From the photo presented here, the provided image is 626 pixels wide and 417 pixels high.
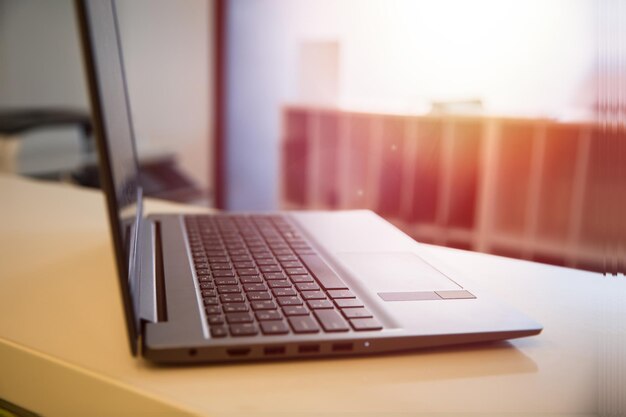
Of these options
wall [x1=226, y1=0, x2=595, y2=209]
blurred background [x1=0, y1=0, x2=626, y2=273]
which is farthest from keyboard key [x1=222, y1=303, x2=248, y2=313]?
wall [x1=226, y1=0, x2=595, y2=209]

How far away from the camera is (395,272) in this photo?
1.82 feet

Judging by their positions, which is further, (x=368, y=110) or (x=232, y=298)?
(x=368, y=110)

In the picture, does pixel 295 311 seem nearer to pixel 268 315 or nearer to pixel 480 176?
pixel 268 315

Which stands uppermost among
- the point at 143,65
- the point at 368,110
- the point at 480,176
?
the point at 143,65

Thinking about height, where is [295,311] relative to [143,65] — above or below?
below

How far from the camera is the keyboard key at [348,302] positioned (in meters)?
0.45

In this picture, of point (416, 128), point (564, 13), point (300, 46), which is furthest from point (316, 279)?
point (300, 46)

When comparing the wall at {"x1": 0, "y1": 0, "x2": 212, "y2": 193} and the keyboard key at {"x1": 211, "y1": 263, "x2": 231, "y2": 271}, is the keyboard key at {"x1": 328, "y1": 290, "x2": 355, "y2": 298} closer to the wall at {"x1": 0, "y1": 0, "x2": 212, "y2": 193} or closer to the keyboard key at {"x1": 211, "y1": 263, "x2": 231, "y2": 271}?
the keyboard key at {"x1": 211, "y1": 263, "x2": 231, "y2": 271}

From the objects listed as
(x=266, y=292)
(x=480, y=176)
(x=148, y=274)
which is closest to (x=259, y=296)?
(x=266, y=292)

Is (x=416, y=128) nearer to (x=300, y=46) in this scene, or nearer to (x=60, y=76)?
(x=300, y=46)

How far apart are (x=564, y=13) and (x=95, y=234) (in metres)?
1.56

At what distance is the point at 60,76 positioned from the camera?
2984mm

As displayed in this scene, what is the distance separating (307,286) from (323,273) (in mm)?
42

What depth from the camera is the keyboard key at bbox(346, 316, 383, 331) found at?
0.42 meters
